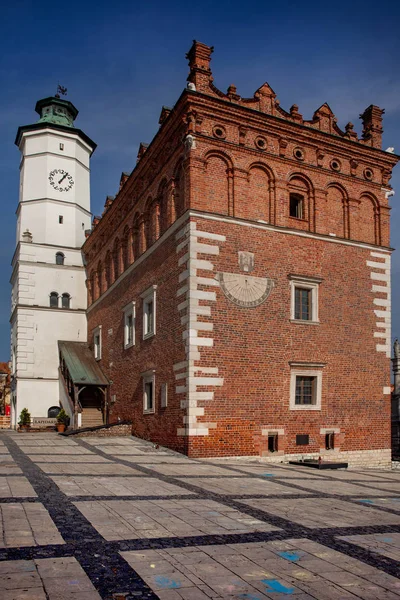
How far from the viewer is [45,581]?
5.61 metres

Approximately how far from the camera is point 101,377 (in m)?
28.5

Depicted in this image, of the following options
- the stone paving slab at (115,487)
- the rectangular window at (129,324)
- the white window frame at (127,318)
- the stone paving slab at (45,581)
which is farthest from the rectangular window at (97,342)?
the stone paving slab at (45,581)

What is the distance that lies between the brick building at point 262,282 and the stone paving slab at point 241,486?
174 inches

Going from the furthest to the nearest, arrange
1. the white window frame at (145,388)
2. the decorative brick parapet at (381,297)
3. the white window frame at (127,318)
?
the white window frame at (127,318) < the decorative brick parapet at (381,297) < the white window frame at (145,388)

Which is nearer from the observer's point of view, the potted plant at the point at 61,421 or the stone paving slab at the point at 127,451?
the stone paving slab at the point at 127,451

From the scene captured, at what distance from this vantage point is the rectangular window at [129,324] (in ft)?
79.8

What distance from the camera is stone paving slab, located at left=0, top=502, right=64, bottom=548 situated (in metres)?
6.92

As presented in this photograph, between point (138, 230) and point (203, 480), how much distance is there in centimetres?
1382

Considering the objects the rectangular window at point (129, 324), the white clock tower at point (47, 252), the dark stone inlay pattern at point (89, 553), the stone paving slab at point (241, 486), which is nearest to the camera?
the dark stone inlay pattern at point (89, 553)

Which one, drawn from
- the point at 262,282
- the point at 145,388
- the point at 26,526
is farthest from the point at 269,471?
the point at 26,526

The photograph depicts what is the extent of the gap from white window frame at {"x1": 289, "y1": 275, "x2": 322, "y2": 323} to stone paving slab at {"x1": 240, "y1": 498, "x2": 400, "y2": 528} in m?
9.35

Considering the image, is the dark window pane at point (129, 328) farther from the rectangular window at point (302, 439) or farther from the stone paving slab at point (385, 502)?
the stone paving slab at point (385, 502)

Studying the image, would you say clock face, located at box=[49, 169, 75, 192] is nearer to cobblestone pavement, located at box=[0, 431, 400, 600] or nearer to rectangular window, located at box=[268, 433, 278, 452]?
rectangular window, located at box=[268, 433, 278, 452]

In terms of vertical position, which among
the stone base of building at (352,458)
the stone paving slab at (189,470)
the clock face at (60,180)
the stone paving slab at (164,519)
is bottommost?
Result: the stone base of building at (352,458)
